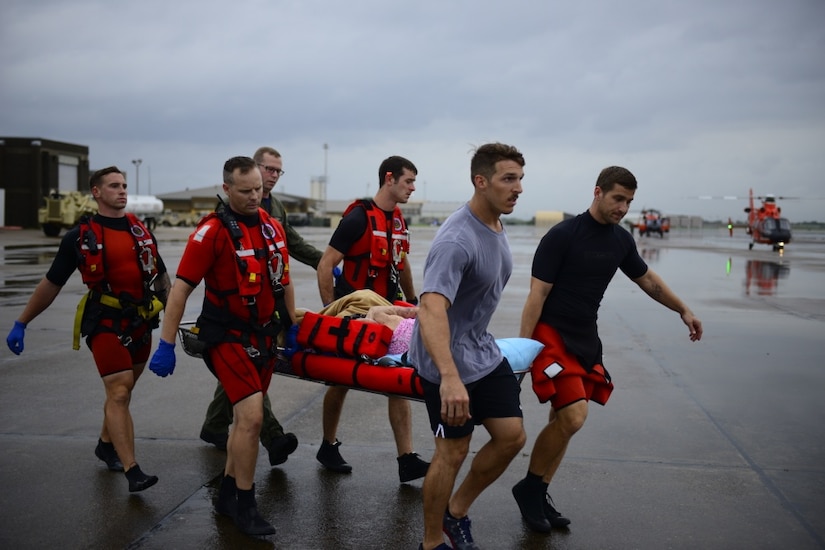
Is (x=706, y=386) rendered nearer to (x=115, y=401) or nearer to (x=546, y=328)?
(x=546, y=328)

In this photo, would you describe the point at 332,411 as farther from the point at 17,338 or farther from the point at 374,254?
the point at 17,338

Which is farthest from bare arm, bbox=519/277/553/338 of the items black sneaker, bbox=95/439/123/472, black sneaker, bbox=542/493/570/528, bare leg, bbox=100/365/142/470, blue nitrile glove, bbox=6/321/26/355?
blue nitrile glove, bbox=6/321/26/355

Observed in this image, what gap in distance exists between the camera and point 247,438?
4070 mm

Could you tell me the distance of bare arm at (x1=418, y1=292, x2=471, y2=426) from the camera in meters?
3.37

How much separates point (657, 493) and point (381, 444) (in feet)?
6.36

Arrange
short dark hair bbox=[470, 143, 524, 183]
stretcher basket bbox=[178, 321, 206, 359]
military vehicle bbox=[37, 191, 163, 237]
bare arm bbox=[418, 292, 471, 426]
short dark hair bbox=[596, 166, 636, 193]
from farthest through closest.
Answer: military vehicle bbox=[37, 191, 163, 237] → short dark hair bbox=[596, 166, 636, 193] → stretcher basket bbox=[178, 321, 206, 359] → short dark hair bbox=[470, 143, 524, 183] → bare arm bbox=[418, 292, 471, 426]

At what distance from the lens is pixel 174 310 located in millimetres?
4043

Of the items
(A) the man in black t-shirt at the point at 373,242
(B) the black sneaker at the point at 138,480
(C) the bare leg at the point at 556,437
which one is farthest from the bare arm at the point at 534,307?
(B) the black sneaker at the point at 138,480

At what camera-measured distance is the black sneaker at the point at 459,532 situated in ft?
12.3

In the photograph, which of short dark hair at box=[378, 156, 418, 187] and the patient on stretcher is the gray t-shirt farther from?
short dark hair at box=[378, 156, 418, 187]

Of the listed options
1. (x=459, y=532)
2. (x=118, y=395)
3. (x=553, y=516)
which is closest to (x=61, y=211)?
(x=118, y=395)

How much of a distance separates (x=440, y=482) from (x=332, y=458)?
1.64m

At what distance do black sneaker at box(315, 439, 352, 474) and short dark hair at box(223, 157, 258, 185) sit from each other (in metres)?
1.88

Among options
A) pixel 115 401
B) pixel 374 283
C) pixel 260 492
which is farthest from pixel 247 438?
pixel 374 283
